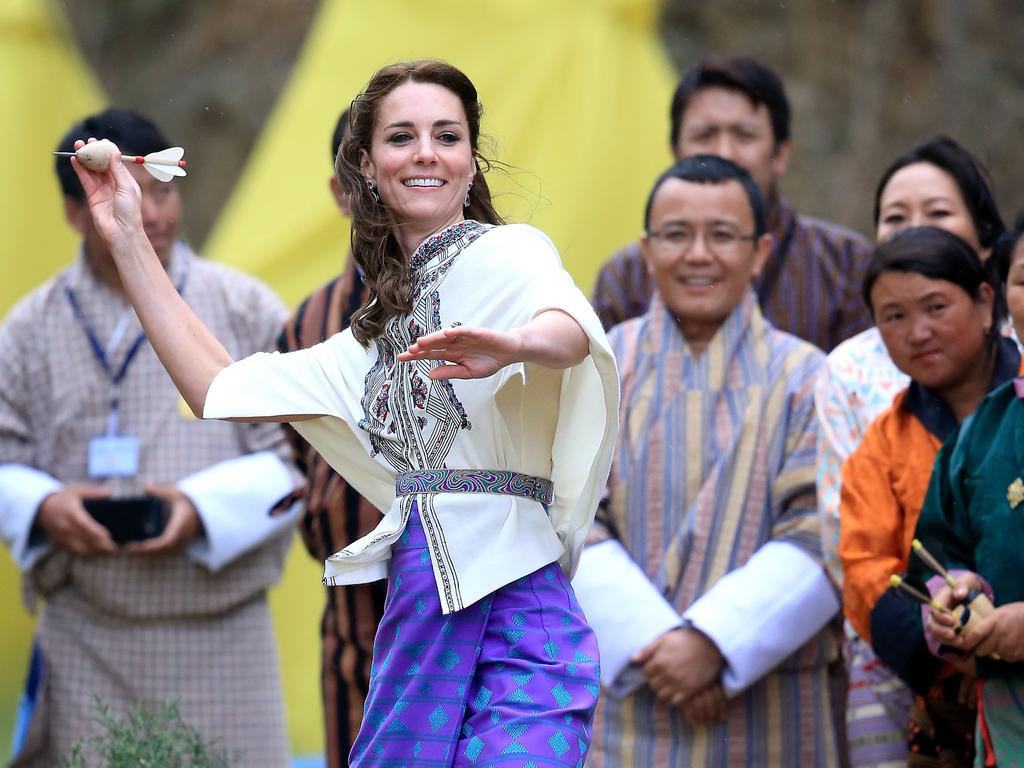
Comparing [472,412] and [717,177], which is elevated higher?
[717,177]

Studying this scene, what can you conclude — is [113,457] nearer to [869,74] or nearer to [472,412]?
[472,412]

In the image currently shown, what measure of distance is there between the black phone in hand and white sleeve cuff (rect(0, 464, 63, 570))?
0.14 m

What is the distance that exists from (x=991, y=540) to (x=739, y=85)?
6.24 ft

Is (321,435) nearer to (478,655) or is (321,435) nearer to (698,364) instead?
(478,655)

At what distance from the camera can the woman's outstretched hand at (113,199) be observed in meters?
2.82

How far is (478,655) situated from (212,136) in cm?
750

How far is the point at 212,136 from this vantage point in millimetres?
9727

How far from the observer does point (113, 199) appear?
283 centimetres

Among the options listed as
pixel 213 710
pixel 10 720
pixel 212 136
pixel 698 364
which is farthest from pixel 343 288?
pixel 212 136

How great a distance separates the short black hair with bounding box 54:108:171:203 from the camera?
4.69 metres

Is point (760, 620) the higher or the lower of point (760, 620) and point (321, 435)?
→ the lower

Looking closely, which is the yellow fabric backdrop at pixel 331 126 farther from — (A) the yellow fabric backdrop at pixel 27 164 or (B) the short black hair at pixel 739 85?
(B) the short black hair at pixel 739 85

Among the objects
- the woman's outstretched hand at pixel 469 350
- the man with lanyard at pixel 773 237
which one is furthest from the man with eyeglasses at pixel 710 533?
the woman's outstretched hand at pixel 469 350

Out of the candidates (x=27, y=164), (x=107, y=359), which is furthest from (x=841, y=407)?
(x=27, y=164)
